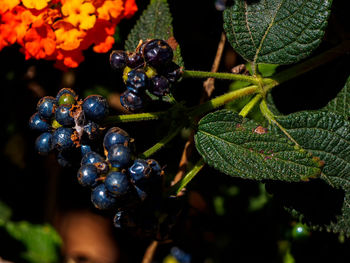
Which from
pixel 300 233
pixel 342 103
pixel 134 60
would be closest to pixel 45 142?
pixel 134 60

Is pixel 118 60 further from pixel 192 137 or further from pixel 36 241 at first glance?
pixel 36 241

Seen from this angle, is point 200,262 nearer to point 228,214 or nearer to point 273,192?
point 228,214

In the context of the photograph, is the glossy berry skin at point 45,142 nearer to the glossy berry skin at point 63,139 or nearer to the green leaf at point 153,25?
the glossy berry skin at point 63,139

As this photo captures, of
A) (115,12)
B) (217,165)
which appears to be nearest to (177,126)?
(217,165)

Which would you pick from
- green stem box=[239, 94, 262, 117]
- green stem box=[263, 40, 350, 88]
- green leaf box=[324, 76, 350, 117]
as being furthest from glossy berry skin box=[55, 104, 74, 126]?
green leaf box=[324, 76, 350, 117]

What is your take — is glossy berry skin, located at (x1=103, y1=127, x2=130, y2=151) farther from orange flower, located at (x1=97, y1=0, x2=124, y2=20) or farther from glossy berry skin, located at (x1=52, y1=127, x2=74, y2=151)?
orange flower, located at (x1=97, y1=0, x2=124, y2=20)

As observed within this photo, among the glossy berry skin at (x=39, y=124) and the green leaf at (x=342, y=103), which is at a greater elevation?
the green leaf at (x=342, y=103)

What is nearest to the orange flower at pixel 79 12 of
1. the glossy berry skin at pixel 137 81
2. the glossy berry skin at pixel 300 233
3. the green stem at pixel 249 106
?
the glossy berry skin at pixel 137 81
